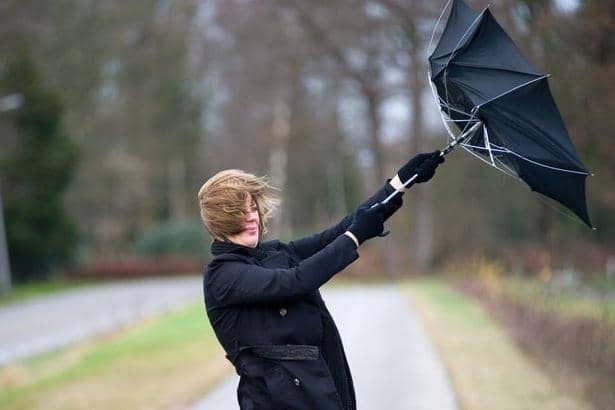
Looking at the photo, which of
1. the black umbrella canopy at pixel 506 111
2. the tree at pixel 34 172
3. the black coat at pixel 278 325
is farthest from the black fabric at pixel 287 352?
the tree at pixel 34 172

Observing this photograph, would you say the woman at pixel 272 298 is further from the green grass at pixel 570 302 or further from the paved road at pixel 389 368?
the green grass at pixel 570 302

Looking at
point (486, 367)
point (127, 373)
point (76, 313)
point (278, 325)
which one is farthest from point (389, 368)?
point (76, 313)

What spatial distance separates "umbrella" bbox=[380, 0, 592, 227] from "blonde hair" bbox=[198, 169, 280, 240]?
2.69 ft

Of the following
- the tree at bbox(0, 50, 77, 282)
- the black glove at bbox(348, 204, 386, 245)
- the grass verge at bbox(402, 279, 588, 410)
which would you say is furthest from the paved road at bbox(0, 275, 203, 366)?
the black glove at bbox(348, 204, 386, 245)

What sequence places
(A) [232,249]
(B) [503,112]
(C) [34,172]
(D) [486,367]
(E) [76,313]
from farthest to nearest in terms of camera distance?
(C) [34,172], (E) [76,313], (D) [486,367], (B) [503,112], (A) [232,249]

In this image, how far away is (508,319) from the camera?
14484 mm

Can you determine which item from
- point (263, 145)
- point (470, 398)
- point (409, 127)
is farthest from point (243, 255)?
point (263, 145)

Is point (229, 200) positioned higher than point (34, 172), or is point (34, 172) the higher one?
point (34, 172)

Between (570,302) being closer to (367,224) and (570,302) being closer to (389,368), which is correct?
(389,368)

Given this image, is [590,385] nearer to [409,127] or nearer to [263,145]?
[409,127]

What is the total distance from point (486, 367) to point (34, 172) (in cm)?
3462

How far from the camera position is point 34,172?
137 ft

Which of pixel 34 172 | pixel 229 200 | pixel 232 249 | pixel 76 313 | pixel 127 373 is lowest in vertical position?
pixel 76 313

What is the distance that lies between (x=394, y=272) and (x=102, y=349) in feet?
80.6
